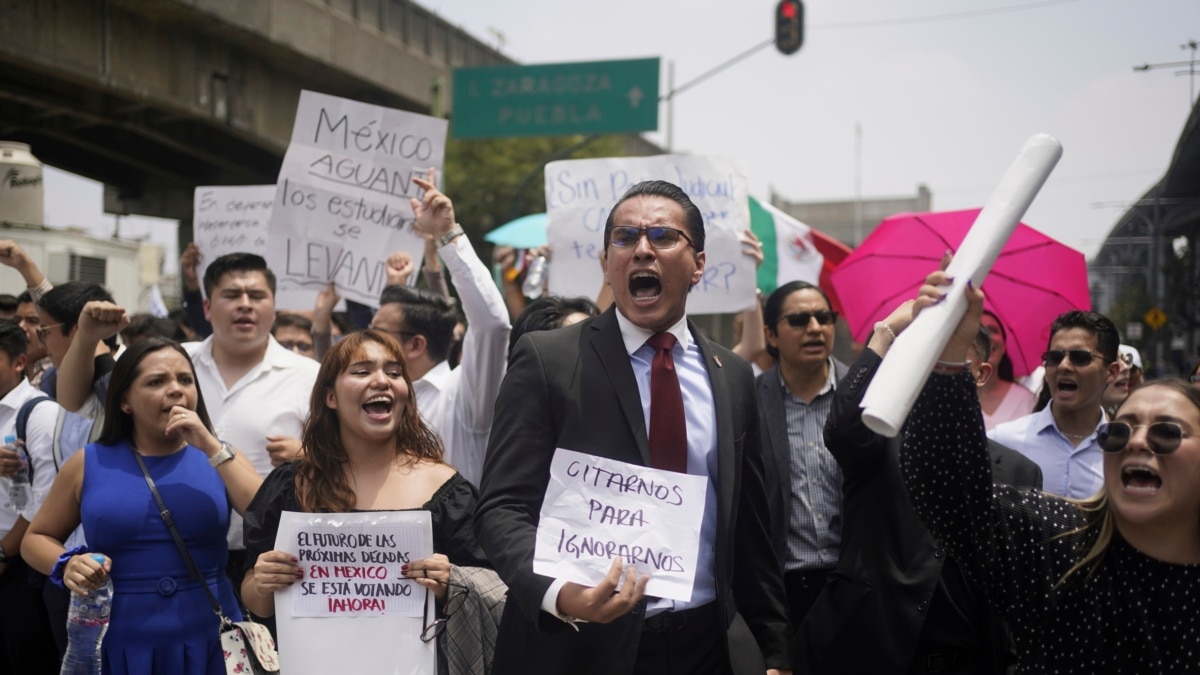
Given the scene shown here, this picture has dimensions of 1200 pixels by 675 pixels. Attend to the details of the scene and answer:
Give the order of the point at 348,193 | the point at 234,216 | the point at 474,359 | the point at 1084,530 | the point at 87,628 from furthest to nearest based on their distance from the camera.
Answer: the point at 234,216, the point at 348,193, the point at 474,359, the point at 87,628, the point at 1084,530

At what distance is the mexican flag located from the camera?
8039 mm

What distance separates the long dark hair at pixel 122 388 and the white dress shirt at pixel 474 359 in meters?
0.95

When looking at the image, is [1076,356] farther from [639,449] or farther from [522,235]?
[522,235]

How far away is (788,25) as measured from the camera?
58.4 ft

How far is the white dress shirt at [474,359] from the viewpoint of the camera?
4.43 meters

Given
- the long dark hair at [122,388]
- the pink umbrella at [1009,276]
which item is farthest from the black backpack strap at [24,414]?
the pink umbrella at [1009,276]

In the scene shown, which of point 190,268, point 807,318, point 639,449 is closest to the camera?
point 639,449

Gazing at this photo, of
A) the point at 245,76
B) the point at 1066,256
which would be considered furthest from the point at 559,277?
the point at 245,76

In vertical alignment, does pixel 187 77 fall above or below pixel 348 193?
above

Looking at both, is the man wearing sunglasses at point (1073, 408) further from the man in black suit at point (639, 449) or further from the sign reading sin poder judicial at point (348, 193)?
the sign reading sin poder judicial at point (348, 193)

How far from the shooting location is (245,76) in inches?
682

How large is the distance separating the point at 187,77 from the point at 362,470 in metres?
13.7

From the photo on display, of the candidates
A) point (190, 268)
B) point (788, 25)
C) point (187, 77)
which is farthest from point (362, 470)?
point (788, 25)

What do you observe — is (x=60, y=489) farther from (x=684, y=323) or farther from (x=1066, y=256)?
(x=1066, y=256)
